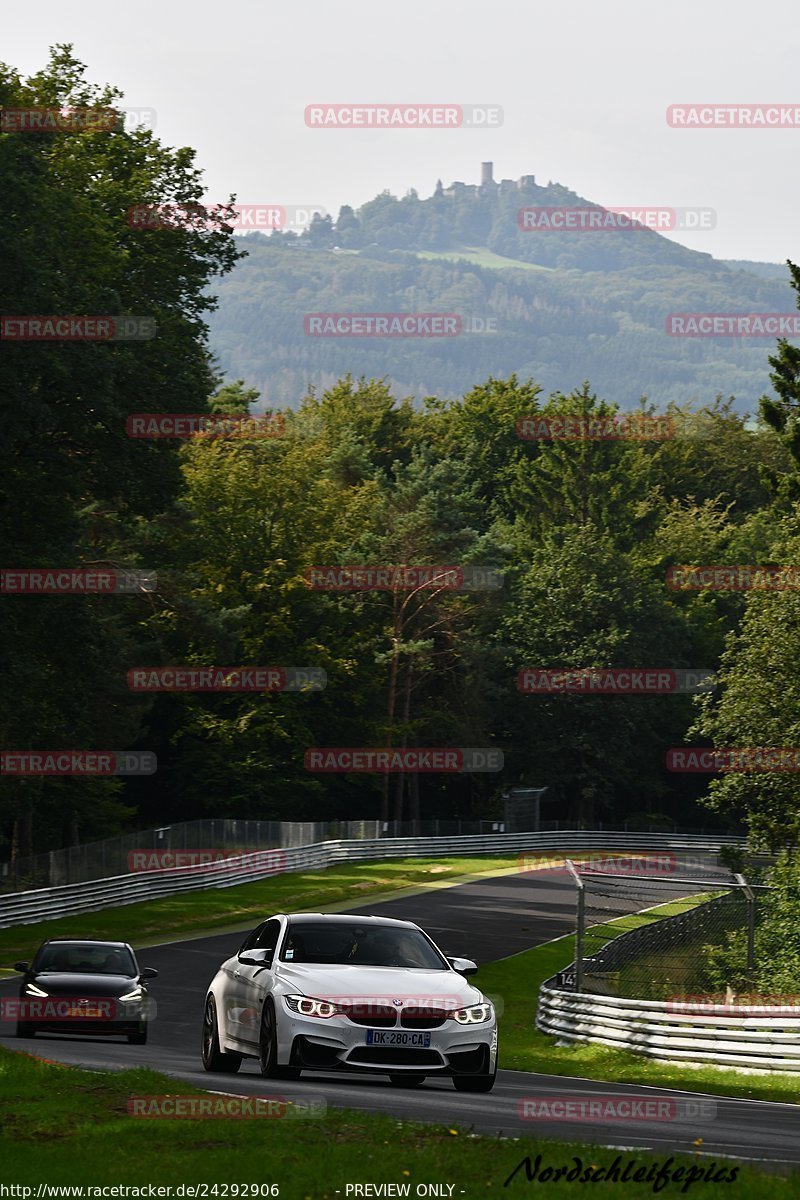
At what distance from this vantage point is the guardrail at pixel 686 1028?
780 inches

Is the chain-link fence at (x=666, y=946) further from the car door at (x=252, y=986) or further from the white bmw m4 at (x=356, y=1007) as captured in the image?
the car door at (x=252, y=986)

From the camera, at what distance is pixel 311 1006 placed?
13.9 metres

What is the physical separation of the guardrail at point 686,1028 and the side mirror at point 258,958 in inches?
280

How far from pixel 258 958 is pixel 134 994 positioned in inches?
286

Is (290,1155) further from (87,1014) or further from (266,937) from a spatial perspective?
(87,1014)

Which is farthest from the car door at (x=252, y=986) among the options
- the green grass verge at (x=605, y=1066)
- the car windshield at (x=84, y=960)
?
the car windshield at (x=84, y=960)

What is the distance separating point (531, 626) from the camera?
3607 inches

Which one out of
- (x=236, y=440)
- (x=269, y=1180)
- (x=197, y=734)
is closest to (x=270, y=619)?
(x=197, y=734)

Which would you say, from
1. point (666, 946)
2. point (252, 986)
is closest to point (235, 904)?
point (666, 946)

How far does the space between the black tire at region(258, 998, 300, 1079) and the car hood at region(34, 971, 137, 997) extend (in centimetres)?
775

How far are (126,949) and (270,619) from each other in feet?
172

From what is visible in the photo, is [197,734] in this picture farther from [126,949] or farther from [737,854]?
[126,949]

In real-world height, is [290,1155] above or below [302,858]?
above

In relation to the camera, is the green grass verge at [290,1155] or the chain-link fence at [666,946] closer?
the green grass verge at [290,1155]
